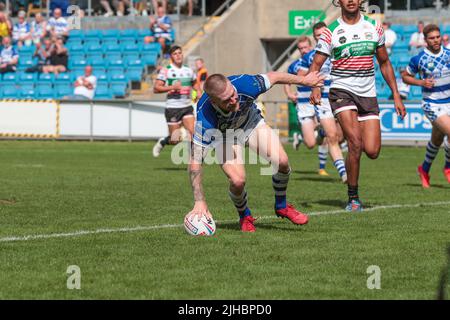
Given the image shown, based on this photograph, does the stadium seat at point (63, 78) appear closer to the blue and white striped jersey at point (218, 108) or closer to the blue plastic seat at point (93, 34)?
the blue plastic seat at point (93, 34)

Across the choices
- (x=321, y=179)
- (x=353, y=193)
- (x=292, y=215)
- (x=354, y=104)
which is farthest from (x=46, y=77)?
(x=292, y=215)

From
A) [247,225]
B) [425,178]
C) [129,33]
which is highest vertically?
[129,33]

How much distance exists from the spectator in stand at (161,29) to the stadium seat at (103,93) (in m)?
2.37

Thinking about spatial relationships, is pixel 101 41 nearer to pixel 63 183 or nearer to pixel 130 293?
pixel 63 183

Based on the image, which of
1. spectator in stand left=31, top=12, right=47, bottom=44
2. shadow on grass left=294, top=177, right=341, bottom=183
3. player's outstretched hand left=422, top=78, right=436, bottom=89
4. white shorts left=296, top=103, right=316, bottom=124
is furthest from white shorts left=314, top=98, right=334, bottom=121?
spectator in stand left=31, top=12, right=47, bottom=44

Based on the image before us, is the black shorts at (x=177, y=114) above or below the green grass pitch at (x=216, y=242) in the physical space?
above

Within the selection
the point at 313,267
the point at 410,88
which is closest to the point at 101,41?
the point at 410,88

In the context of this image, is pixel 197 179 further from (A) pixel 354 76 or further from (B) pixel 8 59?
(B) pixel 8 59

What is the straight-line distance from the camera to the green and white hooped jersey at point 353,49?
1267 cm

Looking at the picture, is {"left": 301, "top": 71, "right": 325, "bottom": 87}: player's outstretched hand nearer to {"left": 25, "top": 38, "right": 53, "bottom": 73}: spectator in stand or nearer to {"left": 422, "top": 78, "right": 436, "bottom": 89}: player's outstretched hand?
{"left": 422, "top": 78, "right": 436, "bottom": 89}: player's outstretched hand

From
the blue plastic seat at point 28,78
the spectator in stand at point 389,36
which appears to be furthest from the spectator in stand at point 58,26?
the spectator in stand at point 389,36

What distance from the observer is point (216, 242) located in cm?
991

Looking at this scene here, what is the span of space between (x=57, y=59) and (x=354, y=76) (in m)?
24.0

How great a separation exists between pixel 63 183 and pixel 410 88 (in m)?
15.1
